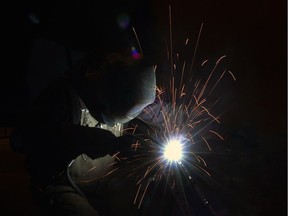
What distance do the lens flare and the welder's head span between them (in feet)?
1.51

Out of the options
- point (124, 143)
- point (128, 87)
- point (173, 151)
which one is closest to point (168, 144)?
point (173, 151)

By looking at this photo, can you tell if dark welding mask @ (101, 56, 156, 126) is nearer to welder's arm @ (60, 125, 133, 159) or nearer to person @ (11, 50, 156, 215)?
person @ (11, 50, 156, 215)

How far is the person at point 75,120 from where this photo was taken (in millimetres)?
2193

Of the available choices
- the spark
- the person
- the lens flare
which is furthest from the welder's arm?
the lens flare

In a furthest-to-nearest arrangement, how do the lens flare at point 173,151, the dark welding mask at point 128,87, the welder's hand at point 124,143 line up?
the dark welding mask at point 128,87, the lens flare at point 173,151, the welder's hand at point 124,143

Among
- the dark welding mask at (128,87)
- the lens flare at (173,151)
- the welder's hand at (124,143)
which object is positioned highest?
A: the dark welding mask at (128,87)

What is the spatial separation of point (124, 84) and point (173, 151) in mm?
681

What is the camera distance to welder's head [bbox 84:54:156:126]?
2320mm

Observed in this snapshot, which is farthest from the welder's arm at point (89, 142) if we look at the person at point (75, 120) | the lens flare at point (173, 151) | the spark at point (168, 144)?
the lens flare at point (173, 151)

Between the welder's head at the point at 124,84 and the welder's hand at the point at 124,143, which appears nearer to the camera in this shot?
the welder's hand at the point at 124,143

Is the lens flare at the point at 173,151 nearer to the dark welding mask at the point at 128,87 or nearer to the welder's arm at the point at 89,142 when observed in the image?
the welder's arm at the point at 89,142

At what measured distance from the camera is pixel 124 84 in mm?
2348

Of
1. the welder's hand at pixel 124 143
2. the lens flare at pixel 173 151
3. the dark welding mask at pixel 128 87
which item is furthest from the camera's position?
the dark welding mask at pixel 128 87

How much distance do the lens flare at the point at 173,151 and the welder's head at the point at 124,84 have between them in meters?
0.46
